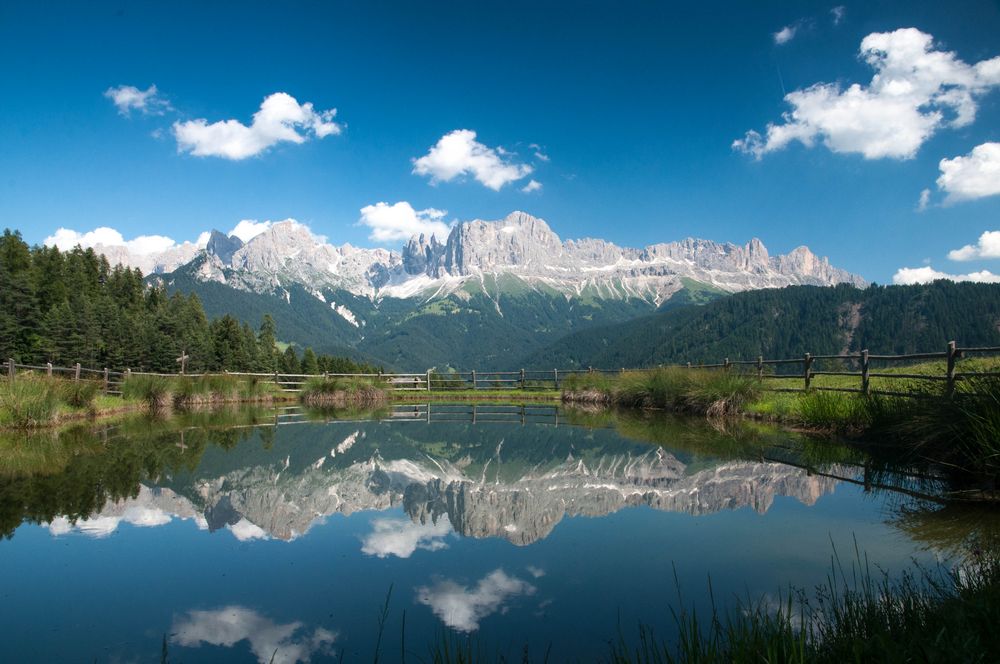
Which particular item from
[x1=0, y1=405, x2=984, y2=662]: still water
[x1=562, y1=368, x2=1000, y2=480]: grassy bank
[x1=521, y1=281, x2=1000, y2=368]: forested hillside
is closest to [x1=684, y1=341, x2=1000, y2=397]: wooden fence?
[x1=562, y1=368, x2=1000, y2=480]: grassy bank

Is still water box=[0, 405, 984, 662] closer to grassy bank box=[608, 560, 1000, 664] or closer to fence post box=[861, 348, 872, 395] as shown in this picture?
grassy bank box=[608, 560, 1000, 664]

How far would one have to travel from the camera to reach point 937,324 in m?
148

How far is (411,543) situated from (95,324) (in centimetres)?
4971

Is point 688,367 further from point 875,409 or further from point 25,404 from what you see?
point 25,404

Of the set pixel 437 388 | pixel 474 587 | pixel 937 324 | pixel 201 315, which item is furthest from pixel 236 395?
pixel 937 324

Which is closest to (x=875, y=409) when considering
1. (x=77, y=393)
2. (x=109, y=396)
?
(x=77, y=393)

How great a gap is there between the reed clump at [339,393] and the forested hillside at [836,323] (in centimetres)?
12512

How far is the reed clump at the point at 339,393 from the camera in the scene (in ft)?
105

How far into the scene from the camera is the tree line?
4400 centimetres

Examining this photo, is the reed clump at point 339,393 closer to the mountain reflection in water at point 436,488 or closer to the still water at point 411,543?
the mountain reflection in water at point 436,488

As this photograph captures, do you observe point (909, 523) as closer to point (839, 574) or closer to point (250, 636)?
point (839, 574)

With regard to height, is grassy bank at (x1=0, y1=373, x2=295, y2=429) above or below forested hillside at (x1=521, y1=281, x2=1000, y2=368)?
below

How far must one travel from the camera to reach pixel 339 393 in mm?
32438

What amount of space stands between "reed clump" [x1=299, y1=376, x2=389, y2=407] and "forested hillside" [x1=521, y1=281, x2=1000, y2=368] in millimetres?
125115
